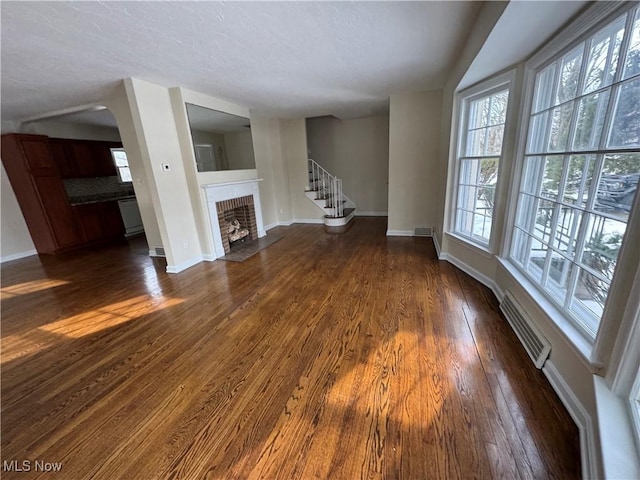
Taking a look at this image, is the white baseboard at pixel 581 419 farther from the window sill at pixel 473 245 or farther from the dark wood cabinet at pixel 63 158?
the dark wood cabinet at pixel 63 158

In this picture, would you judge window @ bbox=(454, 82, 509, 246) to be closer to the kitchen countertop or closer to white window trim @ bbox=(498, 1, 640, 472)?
white window trim @ bbox=(498, 1, 640, 472)

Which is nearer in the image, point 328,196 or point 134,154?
point 134,154

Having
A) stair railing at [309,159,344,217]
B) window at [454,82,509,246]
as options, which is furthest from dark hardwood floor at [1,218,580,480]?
stair railing at [309,159,344,217]

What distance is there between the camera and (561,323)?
160 centimetres

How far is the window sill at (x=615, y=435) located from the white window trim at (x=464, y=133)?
1754mm

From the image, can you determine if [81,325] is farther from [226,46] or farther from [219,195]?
[226,46]

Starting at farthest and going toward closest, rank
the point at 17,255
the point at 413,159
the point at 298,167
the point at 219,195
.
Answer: the point at 298,167 < the point at 17,255 < the point at 413,159 < the point at 219,195

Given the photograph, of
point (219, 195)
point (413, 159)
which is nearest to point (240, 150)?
point (219, 195)

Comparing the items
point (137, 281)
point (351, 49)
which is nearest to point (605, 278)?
point (351, 49)

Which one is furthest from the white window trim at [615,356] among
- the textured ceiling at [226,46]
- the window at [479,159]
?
the window at [479,159]

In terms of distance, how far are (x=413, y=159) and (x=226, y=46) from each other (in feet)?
11.2

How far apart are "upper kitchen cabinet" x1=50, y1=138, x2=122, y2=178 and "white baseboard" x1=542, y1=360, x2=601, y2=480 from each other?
7.93 metres

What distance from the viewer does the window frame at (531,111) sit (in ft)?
4.54

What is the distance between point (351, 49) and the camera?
2.52 metres
